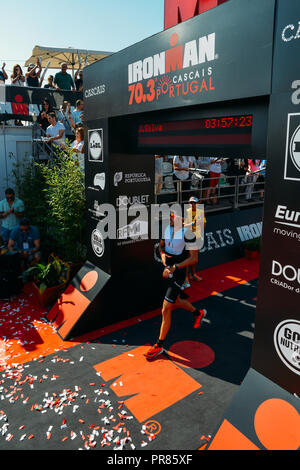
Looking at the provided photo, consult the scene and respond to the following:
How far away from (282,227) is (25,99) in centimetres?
1005

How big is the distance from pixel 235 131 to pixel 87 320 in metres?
4.20

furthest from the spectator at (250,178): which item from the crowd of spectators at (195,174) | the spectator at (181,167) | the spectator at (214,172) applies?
the spectator at (181,167)

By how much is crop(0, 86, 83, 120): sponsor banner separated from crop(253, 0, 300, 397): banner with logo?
9.36m

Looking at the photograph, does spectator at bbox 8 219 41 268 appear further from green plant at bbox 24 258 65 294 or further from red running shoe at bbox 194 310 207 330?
red running shoe at bbox 194 310 207 330

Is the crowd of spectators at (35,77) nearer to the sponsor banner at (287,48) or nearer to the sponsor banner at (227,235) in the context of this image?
the sponsor banner at (227,235)

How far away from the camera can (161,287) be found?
7070 mm

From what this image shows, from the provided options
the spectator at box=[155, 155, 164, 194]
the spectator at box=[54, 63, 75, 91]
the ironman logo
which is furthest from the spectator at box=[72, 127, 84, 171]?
the spectator at box=[54, 63, 75, 91]

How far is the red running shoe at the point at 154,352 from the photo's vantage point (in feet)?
17.5

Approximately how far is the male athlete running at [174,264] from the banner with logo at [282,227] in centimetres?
212

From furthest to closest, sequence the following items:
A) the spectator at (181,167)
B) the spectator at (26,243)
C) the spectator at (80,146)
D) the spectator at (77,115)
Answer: the spectator at (77,115) < the spectator at (181,167) < the spectator at (26,243) < the spectator at (80,146)

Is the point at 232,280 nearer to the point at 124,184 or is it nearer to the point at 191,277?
the point at 191,277

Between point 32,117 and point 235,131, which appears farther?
point 32,117

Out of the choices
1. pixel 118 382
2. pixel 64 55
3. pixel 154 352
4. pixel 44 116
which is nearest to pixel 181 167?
pixel 44 116
